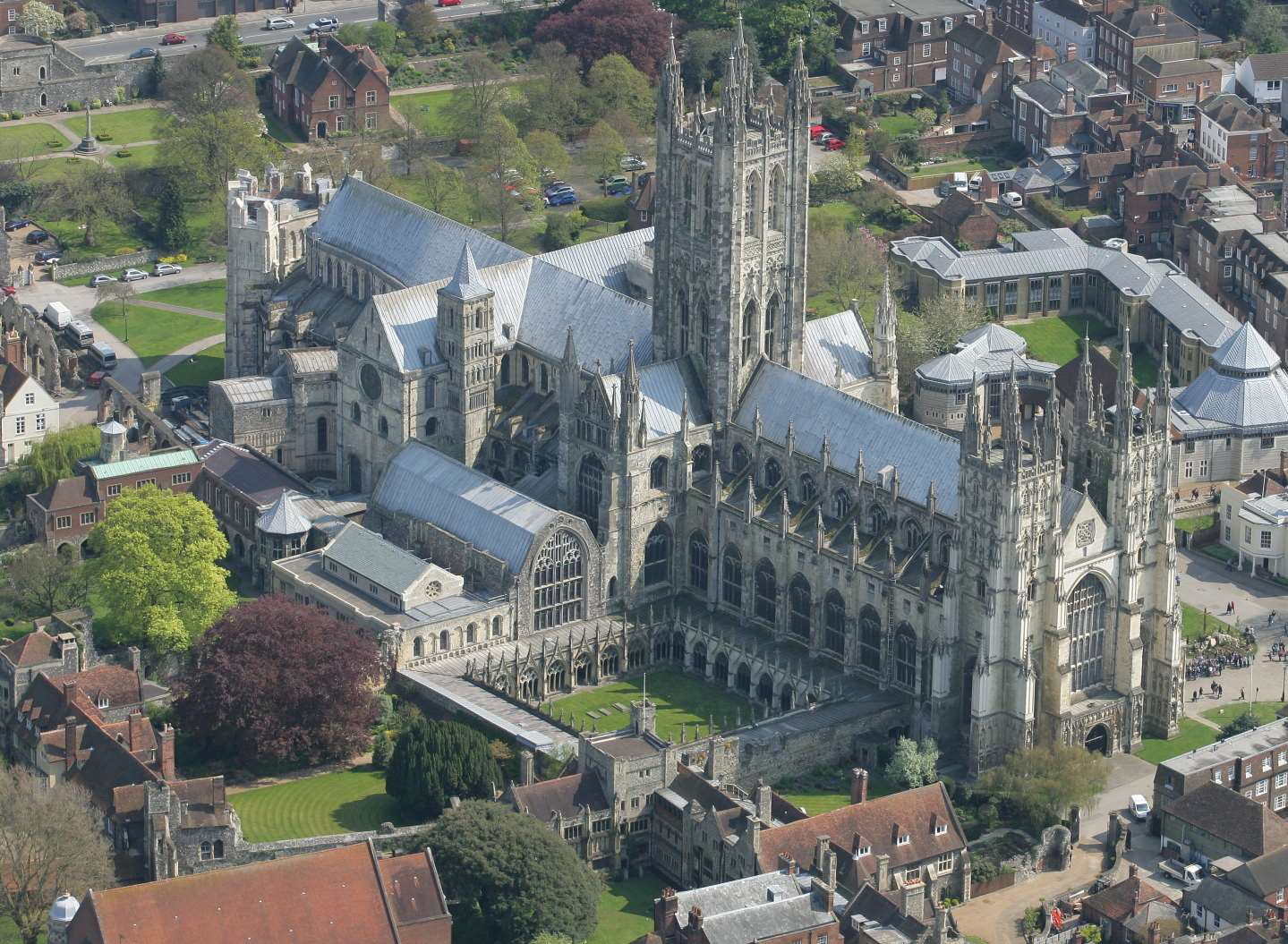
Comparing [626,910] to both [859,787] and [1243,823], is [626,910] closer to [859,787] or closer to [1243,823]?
[859,787]

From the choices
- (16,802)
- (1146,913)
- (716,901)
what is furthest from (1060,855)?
(16,802)

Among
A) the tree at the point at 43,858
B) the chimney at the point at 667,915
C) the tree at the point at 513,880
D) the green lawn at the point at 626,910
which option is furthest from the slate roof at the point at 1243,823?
the tree at the point at 43,858

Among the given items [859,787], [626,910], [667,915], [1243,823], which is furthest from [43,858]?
[1243,823]

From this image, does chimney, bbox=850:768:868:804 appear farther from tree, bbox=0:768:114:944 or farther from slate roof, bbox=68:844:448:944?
tree, bbox=0:768:114:944

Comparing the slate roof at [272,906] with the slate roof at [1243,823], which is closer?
the slate roof at [272,906]

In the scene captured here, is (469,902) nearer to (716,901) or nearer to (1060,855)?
(716,901)

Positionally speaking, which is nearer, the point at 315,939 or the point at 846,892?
the point at 315,939

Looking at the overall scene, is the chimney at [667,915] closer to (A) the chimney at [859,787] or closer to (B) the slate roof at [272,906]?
(B) the slate roof at [272,906]
